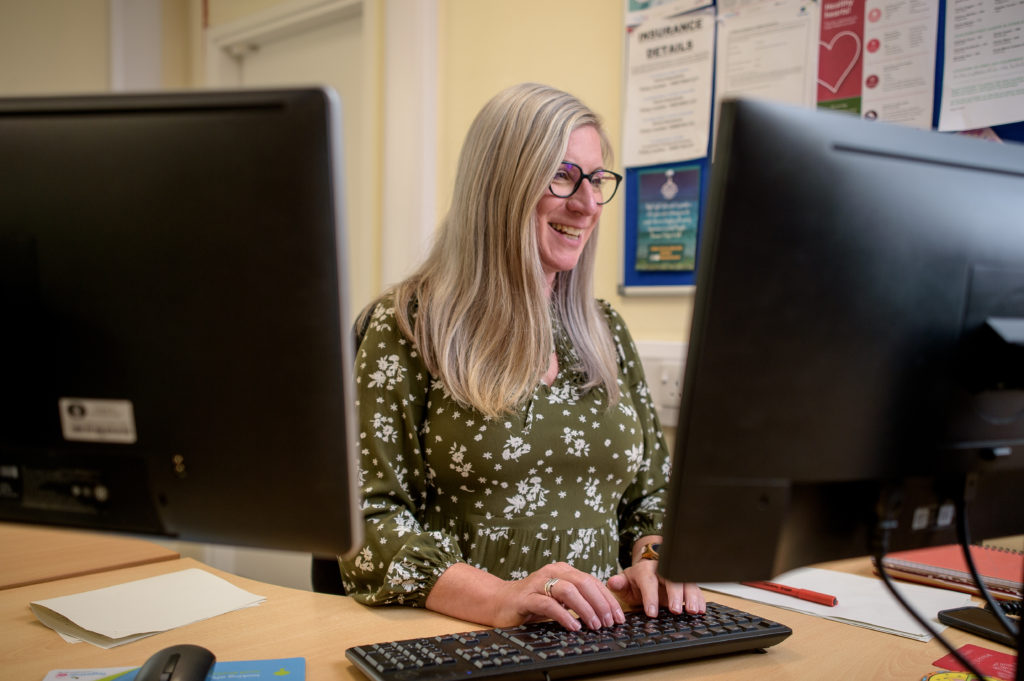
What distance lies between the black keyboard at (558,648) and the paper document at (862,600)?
0.13 m

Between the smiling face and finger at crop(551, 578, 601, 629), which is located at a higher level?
the smiling face

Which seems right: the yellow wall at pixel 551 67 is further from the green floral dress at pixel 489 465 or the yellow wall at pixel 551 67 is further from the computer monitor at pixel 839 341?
the computer monitor at pixel 839 341

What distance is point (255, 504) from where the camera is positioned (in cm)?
59

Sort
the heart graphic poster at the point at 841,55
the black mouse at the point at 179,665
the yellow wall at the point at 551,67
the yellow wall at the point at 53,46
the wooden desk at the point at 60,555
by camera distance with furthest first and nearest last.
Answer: the yellow wall at the point at 53,46, the yellow wall at the point at 551,67, the heart graphic poster at the point at 841,55, the wooden desk at the point at 60,555, the black mouse at the point at 179,665

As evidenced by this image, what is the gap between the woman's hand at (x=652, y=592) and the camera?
961 millimetres

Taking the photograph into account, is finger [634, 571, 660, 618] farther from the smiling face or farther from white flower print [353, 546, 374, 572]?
the smiling face

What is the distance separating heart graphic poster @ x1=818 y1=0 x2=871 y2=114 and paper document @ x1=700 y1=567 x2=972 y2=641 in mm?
965

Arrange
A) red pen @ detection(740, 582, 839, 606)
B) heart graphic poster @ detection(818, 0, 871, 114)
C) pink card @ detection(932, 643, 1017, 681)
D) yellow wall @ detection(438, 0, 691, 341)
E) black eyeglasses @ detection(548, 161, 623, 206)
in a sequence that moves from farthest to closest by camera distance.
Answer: yellow wall @ detection(438, 0, 691, 341) < heart graphic poster @ detection(818, 0, 871, 114) < black eyeglasses @ detection(548, 161, 623, 206) < red pen @ detection(740, 582, 839, 606) < pink card @ detection(932, 643, 1017, 681)

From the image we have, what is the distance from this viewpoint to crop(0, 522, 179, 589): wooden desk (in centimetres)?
118

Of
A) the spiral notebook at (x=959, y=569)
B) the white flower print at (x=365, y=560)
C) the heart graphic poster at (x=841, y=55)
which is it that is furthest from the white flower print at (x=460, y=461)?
the heart graphic poster at (x=841, y=55)

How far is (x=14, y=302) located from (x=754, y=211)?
1.81 ft

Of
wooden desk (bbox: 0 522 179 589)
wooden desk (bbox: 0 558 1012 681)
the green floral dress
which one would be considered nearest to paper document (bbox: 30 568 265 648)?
wooden desk (bbox: 0 558 1012 681)

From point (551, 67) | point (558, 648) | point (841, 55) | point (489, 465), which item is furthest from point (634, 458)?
point (551, 67)

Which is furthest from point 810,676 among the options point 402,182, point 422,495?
point 402,182
